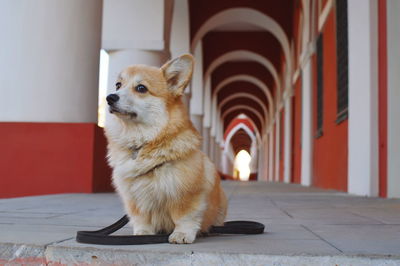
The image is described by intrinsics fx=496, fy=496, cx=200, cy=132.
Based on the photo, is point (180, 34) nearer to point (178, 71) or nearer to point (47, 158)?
point (47, 158)

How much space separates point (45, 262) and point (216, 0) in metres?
14.6

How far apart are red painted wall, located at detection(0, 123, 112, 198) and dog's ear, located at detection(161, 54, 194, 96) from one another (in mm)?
3781

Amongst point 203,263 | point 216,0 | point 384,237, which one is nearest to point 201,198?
point 203,263

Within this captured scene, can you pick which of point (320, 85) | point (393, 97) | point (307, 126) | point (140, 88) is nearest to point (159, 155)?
point (140, 88)

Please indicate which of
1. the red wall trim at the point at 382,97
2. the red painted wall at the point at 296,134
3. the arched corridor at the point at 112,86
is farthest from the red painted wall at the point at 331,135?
the red painted wall at the point at 296,134

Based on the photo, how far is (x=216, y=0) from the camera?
51.2 feet

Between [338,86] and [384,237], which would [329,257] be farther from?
[338,86]

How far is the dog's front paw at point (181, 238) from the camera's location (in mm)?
1964

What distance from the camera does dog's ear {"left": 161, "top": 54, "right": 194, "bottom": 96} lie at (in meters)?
2.18

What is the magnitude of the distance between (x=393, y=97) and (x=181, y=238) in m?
4.43

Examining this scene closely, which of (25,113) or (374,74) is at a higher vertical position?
(374,74)

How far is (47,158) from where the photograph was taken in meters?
5.64

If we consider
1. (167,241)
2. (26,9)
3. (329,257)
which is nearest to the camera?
(329,257)

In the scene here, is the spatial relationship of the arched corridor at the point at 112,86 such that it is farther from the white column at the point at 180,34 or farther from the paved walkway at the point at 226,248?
the white column at the point at 180,34
